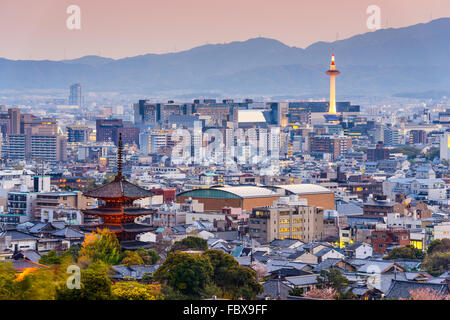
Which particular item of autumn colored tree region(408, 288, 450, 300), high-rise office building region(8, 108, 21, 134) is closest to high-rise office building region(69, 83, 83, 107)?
high-rise office building region(8, 108, 21, 134)

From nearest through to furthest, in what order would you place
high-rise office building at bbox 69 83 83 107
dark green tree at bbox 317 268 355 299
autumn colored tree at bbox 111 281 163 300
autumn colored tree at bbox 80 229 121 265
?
1. autumn colored tree at bbox 111 281 163 300
2. dark green tree at bbox 317 268 355 299
3. autumn colored tree at bbox 80 229 121 265
4. high-rise office building at bbox 69 83 83 107

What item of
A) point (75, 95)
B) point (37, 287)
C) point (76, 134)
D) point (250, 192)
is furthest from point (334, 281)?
point (75, 95)

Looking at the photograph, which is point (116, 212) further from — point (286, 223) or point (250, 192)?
point (250, 192)

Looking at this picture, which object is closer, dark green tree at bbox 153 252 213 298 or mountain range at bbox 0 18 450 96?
dark green tree at bbox 153 252 213 298

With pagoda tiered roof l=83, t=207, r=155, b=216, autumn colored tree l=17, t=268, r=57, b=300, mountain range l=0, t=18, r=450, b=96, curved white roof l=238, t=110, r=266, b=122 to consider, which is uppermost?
mountain range l=0, t=18, r=450, b=96

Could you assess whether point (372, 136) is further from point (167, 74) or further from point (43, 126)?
point (43, 126)

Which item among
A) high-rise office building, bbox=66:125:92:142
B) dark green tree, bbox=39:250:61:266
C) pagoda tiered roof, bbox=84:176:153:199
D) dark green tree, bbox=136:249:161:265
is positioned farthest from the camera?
high-rise office building, bbox=66:125:92:142

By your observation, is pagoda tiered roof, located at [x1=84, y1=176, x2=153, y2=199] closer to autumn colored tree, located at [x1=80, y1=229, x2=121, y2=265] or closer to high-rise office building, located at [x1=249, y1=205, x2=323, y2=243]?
autumn colored tree, located at [x1=80, y1=229, x2=121, y2=265]
